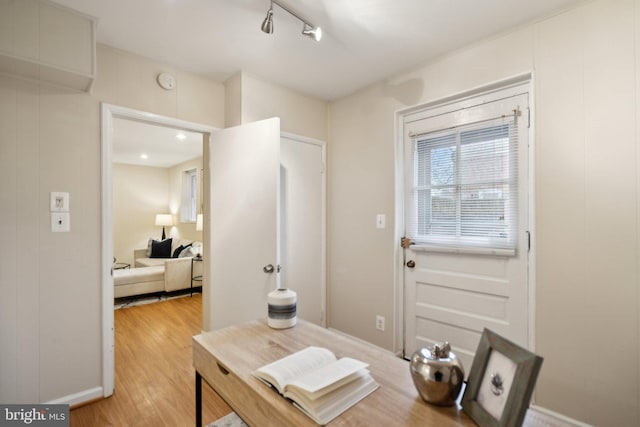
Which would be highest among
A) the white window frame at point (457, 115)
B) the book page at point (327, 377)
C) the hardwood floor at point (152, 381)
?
the white window frame at point (457, 115)

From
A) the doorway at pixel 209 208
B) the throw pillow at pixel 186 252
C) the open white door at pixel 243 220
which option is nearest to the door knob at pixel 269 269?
the open white door at pixel 243 220

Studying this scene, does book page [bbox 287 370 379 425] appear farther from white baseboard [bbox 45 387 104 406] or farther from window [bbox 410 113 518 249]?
white baseboard [bbox 45 387 104 406]

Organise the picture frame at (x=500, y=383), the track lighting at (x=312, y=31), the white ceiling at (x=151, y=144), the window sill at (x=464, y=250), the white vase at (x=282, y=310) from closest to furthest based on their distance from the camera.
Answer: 1. the picture frame at (x=500, y=383)
2. the white vase at (x=282, y=310)
3. the track lighting at (x=312, y=31)
4. the window sill at (x=464, y=250)
5. the white ceiling at (x=151, y=144)

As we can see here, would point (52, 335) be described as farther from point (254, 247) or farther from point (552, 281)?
point (552, 281)

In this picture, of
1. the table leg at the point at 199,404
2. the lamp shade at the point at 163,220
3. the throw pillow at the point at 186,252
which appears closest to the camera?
the table leg at the point at 199,404

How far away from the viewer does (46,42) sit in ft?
5.48

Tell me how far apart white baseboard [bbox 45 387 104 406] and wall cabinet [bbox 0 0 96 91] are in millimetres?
1990

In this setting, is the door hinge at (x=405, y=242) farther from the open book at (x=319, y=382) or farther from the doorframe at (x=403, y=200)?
the open book at (x=319, y=382)

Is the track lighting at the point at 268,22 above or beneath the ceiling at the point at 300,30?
beneath

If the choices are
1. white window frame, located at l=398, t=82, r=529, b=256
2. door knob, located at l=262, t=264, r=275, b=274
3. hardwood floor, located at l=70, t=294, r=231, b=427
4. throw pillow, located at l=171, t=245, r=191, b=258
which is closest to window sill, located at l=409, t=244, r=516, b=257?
white window frame, located at l=398, t=82, r=529, b=256

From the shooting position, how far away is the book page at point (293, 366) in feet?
3.14

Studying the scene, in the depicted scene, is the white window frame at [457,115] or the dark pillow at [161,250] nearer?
the white window frame at [457,115]

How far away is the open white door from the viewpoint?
237 cm

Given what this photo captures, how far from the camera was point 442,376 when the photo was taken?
0.84 meters
